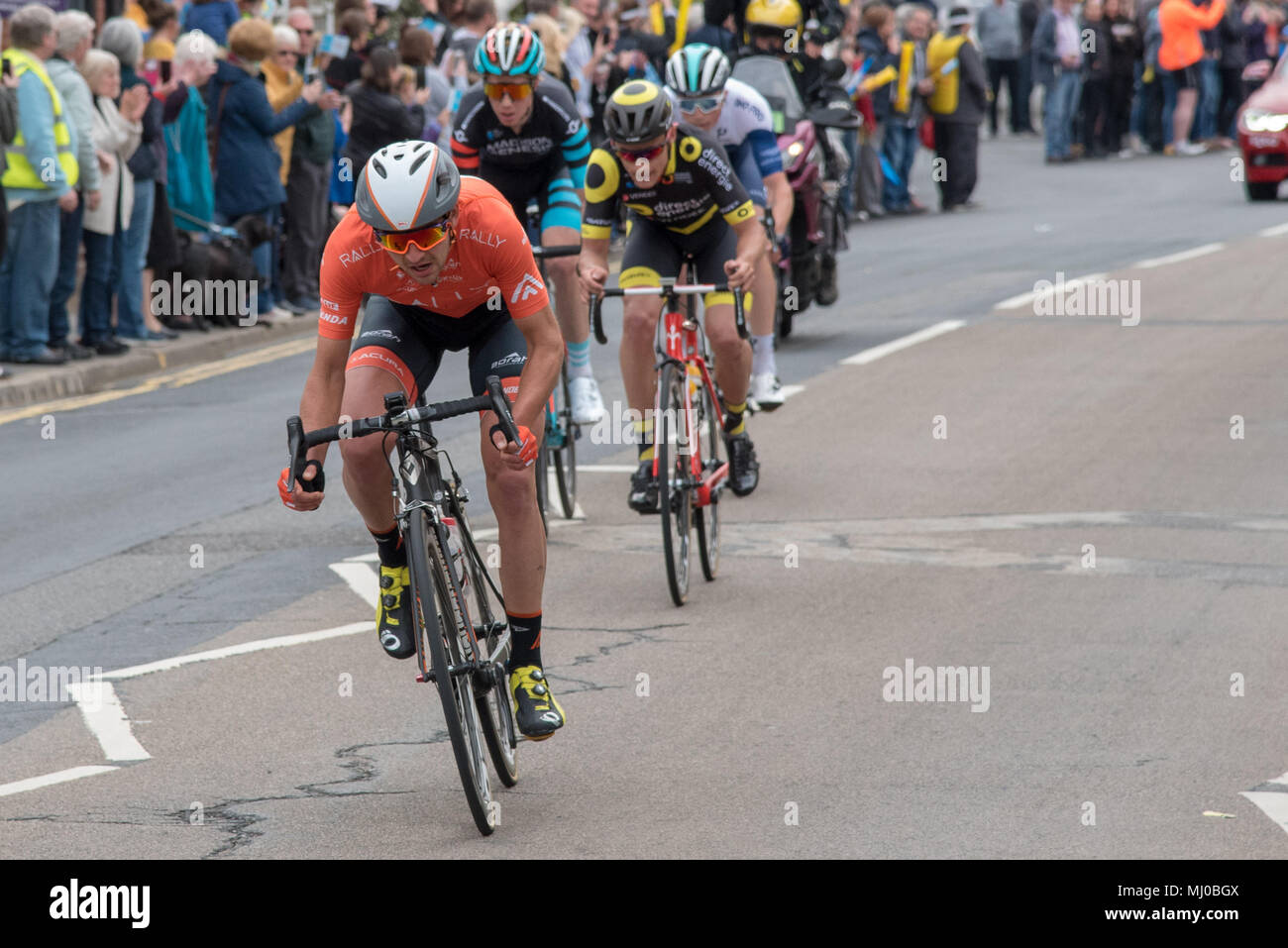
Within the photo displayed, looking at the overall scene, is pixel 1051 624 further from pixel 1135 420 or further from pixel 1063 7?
pixel 1063 7

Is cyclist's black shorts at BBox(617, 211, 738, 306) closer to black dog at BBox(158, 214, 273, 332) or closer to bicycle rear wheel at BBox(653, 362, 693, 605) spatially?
bicycle rear wheel at BBox(653, 362, 693, 605)

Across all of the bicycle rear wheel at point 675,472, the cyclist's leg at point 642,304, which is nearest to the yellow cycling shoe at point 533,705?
the bicycle rear wheel at point 675,472

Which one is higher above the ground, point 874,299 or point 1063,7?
point 1063,7

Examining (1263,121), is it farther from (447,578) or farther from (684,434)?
(447,578)

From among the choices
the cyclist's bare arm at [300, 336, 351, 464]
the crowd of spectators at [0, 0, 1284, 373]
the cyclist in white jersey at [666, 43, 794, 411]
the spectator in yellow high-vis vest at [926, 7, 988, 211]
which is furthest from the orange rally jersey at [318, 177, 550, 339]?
the spectator in yellow high-vis vest at [926, 7, 988, 211]

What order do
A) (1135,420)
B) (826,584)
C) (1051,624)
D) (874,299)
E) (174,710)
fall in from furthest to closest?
(874,299) < (1135,420) < (826,584) < (1051,624) < (174,710)

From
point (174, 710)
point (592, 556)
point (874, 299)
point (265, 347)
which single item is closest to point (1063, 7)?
point (874, 299)

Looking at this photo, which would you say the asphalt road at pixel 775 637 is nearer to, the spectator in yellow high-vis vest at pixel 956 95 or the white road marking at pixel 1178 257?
the white road marking at pixel 1178 257

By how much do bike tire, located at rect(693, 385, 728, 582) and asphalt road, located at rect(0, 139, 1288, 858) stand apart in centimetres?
15

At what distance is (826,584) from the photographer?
9.20 meters

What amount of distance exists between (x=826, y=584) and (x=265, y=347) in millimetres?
8797

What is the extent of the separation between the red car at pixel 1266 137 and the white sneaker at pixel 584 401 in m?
17.1

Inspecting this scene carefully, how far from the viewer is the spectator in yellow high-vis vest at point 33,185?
14.0 meters

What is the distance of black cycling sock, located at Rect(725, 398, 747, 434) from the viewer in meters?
10.2
